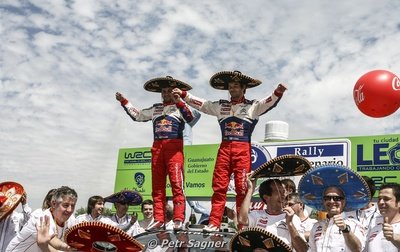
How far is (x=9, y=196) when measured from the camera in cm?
498

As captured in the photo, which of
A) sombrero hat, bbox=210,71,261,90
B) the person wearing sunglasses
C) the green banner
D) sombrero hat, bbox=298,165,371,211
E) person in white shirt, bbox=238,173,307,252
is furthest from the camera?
the green banner

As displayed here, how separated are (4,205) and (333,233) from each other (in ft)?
10.5

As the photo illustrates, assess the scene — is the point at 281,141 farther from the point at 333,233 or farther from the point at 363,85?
the point at 333,233

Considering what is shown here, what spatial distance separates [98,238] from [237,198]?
233cm

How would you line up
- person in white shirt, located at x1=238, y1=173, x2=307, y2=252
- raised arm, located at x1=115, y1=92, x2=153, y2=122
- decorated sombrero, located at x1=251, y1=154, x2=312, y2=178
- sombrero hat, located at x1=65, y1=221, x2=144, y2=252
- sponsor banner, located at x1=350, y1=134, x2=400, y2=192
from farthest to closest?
sponsor banner, located at x1=350, y1=134, x2=400, y2=192
raised arm, located at x1=115, y1=92, x2=153, y2=122
decorated sombrero, located at x1=251, y1=154, x2=312, y2=178
person in white shirt, located at x1=238, y1=173, x2=307, y2=252
sombrero hat, located at x1=65, y1=221, x2=144, y2=252

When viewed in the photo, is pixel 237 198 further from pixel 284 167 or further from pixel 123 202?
pixel 123 202

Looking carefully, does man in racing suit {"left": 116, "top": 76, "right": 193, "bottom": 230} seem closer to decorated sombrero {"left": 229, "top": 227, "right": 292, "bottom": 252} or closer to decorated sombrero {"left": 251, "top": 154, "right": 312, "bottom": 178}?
decorated sombrero {"left": 251, "top": 154, "right": 312, "bottom": 178}

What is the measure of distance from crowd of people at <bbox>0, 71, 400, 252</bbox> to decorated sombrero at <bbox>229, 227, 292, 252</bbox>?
6cm

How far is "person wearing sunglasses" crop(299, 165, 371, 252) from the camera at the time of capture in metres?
3.45

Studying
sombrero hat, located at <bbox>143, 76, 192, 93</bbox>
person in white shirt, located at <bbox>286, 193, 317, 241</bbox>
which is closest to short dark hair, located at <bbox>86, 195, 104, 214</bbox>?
sombrero hat, located at <bbox>143, 76, 192, 93</bbox>

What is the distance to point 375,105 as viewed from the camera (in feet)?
17.7

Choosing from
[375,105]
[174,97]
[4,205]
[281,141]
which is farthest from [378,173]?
[4,205]

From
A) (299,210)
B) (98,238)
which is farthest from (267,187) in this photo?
(98,238)

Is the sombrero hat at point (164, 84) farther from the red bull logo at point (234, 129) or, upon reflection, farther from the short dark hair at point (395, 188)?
the short dark hair at point (395, 188)
